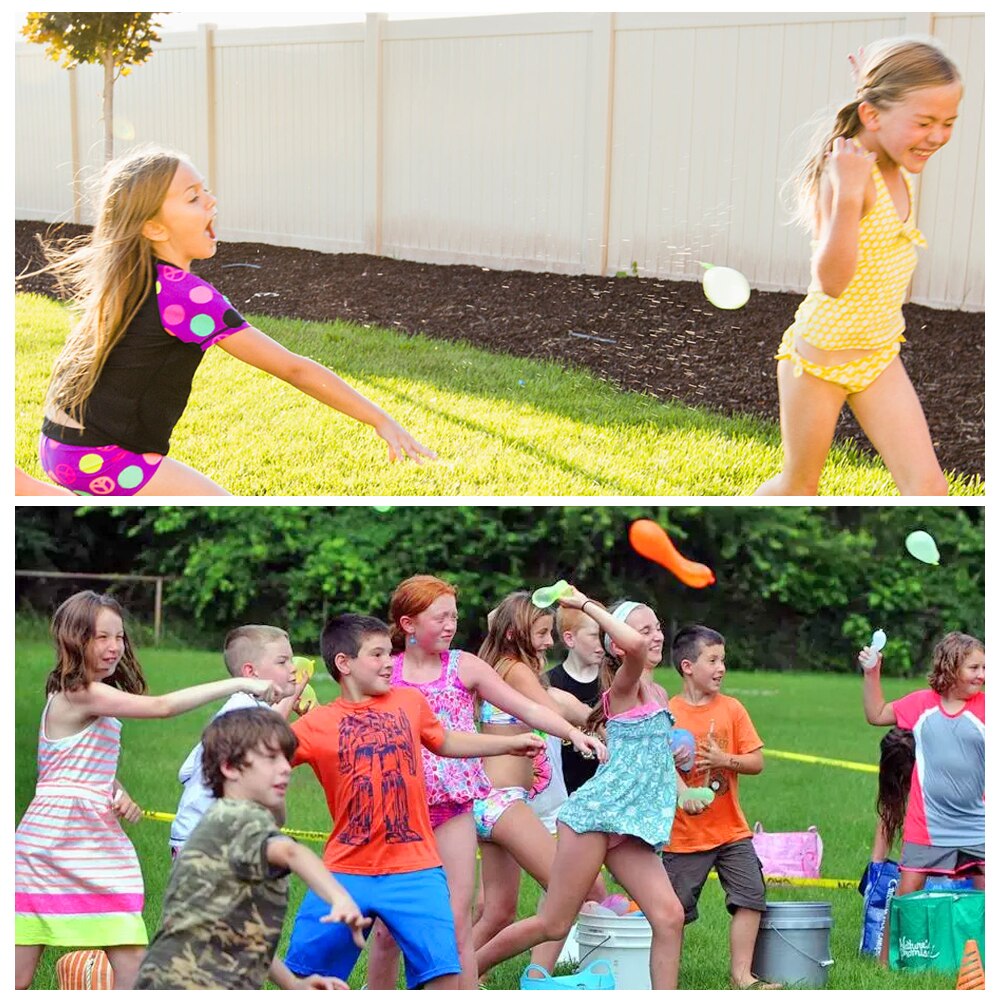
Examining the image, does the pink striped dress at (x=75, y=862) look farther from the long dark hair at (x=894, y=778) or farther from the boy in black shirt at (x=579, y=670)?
the long dark hair at (x=894, y=778)

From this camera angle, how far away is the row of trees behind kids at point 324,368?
13.2 ft

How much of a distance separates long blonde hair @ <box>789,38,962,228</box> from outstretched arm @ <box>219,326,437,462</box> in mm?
1591

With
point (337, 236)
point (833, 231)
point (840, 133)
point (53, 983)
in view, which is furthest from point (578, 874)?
point (337, 236)

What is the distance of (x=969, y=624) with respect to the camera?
13250 millimetres

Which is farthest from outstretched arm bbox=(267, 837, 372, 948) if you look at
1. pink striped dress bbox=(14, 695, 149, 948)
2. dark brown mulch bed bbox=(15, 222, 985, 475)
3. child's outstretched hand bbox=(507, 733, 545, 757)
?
dark brown mulch bed bbox=(15, 222, 985, 475)

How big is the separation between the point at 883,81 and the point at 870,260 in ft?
1.82

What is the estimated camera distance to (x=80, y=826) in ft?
12.0

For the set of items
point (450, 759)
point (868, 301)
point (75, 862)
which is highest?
point (868, 301)

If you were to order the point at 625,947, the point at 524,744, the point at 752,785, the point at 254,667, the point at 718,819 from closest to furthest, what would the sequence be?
the point at 524,744 < the point at 254,667 < the point at 625,947 < the point at 718,819 < the point at 752,785

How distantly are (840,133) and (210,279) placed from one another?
19.3ft

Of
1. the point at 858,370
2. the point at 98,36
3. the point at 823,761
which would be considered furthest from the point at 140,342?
the point at 823,761

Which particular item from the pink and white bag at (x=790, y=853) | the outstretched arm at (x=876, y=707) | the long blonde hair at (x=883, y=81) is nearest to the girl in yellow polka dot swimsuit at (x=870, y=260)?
the long blonde hair at (x=883, y=81)

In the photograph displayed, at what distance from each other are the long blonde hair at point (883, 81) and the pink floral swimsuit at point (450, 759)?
1893 millimetres

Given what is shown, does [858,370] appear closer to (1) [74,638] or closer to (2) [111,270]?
(2) [111,270]
